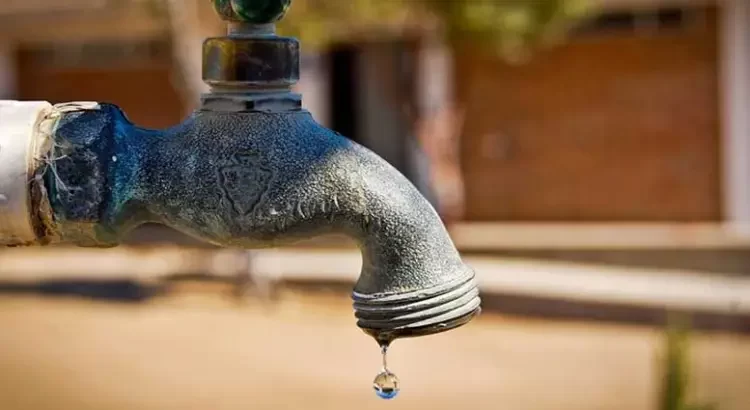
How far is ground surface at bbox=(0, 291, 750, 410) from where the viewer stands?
21.1 ft

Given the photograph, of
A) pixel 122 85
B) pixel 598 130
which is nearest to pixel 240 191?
pixel 598 130

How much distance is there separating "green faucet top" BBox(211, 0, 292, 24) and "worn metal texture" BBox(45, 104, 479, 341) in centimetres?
15

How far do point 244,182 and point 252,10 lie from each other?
10.4 inches

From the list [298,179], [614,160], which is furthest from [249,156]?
[614,160]

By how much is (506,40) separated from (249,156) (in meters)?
8.17

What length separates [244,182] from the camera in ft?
5.35

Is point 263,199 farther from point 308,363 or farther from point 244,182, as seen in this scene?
point 308,363

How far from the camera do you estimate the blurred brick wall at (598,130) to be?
11.7 meters

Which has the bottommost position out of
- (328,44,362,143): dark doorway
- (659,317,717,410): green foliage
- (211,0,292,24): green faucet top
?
(659,317,717,410): green foliage

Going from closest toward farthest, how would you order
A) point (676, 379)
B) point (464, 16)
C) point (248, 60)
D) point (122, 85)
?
1. point (248, 60)
2. point (676, 379)
3. point (464, 16)
4. point (122, 85)

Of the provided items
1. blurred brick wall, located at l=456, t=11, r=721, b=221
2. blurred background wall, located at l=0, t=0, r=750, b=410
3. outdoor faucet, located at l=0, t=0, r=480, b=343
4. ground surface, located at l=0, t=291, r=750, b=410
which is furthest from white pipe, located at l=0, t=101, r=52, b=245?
blurred brick wall, located at l=456, t=11, r=721, b=221

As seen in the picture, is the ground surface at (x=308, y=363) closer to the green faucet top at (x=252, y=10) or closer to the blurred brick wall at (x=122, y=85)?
the green faucet top at (x=252, y=10)

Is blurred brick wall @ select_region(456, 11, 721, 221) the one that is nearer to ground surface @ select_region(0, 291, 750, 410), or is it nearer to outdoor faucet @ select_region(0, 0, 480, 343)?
ground surface @ select_region(0, 291, 750, 410)

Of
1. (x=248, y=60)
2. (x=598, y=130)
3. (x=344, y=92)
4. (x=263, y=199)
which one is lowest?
(x=598, y=130)
